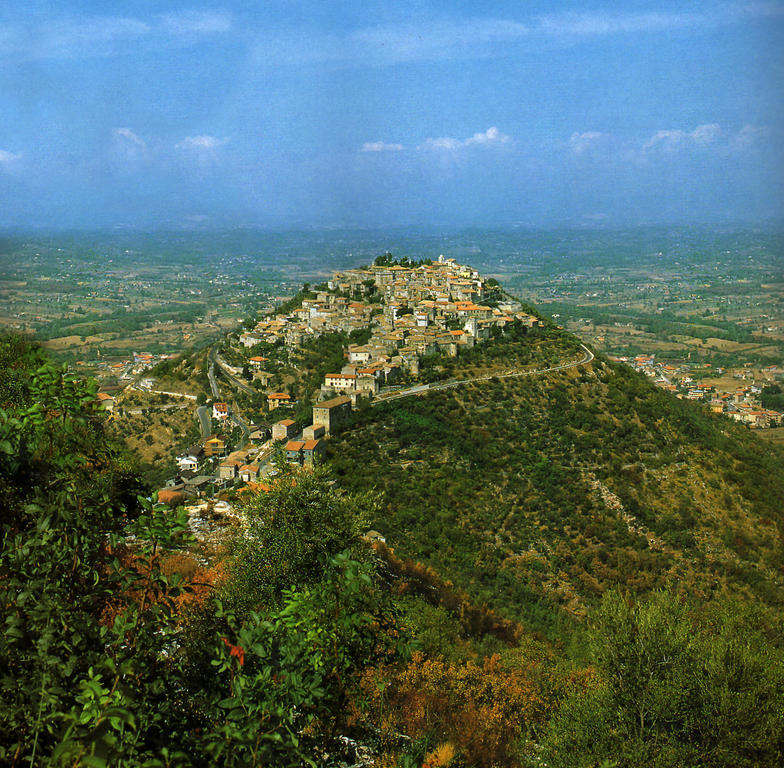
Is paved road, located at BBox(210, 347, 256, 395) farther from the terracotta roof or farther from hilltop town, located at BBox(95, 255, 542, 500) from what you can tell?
the terracotta roof

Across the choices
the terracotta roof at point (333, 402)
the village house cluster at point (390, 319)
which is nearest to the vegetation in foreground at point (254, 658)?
the terracotta roof at point (333, 402)

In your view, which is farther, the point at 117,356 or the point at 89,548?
the point at 117,356

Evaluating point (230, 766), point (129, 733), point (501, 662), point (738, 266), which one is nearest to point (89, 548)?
point (129, 733)

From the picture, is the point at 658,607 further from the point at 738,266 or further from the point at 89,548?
the point at 738,266

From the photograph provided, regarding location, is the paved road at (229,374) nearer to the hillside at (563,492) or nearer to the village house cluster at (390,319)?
the village house cluster at (390,319)

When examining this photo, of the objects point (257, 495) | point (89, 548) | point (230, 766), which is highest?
point (89, 548)

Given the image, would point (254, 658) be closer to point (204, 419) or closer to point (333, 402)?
point (333, 402)

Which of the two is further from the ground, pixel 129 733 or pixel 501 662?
pixel 129 733
